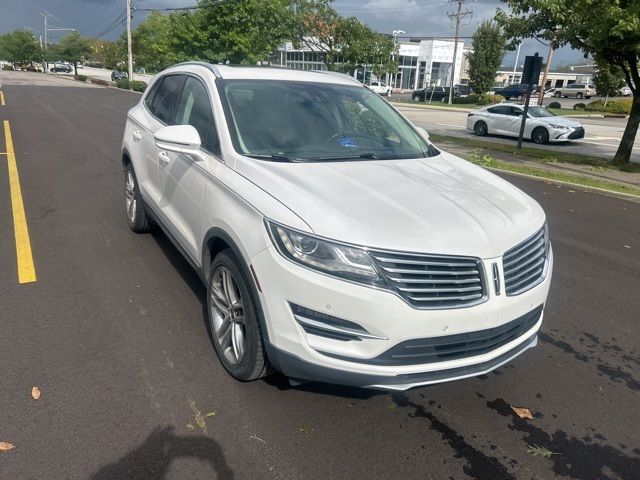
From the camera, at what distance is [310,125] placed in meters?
3.70

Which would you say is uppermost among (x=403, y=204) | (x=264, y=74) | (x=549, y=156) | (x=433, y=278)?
(x=264, y=74)

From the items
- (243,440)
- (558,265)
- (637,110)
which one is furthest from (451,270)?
(637,110)

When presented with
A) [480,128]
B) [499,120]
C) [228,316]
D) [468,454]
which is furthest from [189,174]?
[480,128]

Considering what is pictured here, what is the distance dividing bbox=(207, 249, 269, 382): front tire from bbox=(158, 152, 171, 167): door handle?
4.44 feet

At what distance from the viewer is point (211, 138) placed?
3.53 m

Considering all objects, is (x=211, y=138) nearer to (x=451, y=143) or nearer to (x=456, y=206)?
(x=456, y=206)

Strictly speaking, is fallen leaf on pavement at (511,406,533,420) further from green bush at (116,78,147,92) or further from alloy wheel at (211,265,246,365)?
green bush at (116,78,147,92)

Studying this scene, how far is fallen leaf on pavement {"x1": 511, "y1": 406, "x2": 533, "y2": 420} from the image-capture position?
299cm

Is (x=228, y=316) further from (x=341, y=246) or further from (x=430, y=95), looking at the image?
(x=430, y=95)

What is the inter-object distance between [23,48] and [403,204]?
122m

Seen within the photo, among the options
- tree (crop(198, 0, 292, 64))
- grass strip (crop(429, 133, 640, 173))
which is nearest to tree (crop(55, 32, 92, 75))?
tree (crop(198, 0, 292, 64))

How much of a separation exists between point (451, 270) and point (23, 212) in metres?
6.01

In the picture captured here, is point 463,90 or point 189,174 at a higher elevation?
point 189,174

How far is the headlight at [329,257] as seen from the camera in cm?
241
